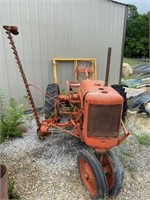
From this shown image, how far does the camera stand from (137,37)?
15.5 m

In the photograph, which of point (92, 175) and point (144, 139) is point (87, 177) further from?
point (144, 139)

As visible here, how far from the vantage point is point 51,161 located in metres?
2.39

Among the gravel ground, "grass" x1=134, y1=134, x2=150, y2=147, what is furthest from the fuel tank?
"grass" x1=134, y1=134, x2=150, y2=147

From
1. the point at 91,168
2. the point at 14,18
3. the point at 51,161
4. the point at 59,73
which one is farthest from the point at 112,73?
the point at 91,168

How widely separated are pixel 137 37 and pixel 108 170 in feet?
49.8

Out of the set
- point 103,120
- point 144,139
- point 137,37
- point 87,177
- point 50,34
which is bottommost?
point 144,139

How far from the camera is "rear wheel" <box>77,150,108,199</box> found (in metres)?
1.79

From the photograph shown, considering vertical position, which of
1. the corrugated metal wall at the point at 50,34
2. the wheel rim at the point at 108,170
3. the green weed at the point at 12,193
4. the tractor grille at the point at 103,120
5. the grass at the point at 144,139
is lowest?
the grass at the point at 144,139

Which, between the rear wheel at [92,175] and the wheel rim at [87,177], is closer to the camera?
the rear wheel at [92,175]

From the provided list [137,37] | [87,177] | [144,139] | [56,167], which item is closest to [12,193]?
[56,167]

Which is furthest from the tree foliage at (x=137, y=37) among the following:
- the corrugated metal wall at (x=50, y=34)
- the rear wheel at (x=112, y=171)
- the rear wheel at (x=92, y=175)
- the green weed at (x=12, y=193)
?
the green weed at (x=12, y=193)

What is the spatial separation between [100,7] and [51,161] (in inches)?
130

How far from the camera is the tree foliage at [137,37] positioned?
13.8 metres

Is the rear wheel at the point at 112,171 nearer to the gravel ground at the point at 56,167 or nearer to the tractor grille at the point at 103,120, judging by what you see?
the gravel ground at the point at 56,167
